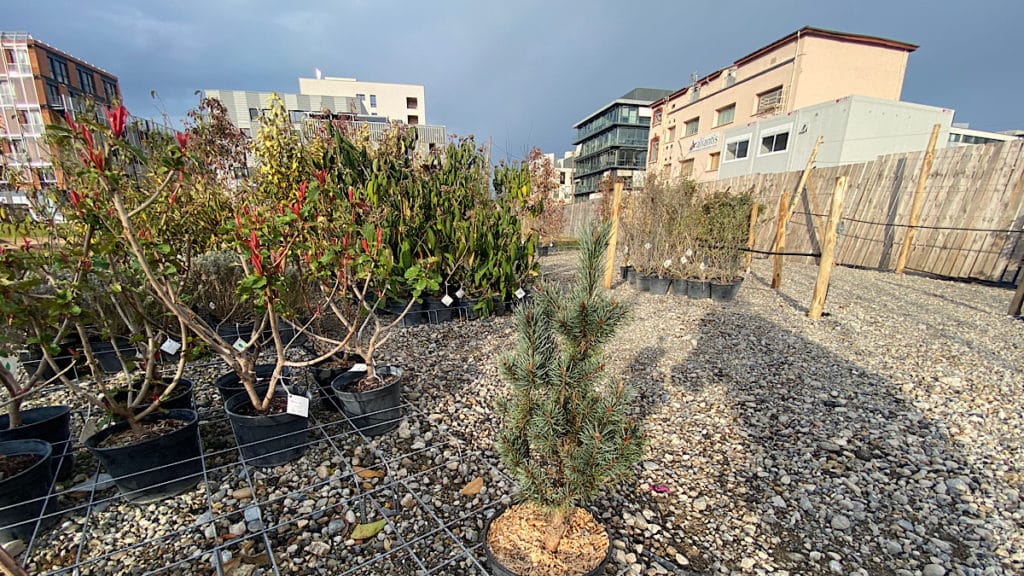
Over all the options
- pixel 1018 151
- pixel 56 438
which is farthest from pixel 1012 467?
pixel 1018 151

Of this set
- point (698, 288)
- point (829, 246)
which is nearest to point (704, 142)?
point (698, 288)

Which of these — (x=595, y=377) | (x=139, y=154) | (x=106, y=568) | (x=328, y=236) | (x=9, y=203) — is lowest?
(x=106, y=568)

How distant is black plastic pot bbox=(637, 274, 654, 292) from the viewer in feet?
19.4

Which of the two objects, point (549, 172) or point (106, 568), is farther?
point (549, 172)

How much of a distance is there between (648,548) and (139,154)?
2.25 metres

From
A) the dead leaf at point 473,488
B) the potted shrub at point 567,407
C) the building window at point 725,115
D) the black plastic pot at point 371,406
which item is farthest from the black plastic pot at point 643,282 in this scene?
the building window at point 725,115

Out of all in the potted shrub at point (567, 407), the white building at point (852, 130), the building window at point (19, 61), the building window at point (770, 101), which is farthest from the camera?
the building window at point (19, 61)

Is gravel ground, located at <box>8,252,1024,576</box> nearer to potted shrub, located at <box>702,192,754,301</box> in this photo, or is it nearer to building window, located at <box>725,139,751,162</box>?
potted shrub, located at <box>702,192,754,301</box>

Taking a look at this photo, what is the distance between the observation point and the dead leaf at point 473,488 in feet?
5.82

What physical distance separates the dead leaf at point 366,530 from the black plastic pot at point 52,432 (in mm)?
1426

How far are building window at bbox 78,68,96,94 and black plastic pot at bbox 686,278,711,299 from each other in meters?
43.5

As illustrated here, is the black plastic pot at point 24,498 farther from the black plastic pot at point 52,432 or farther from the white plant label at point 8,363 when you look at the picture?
the white plant label at point 8,363

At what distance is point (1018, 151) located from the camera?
5930 mm

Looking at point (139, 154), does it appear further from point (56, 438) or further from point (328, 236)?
point (56, 438)
